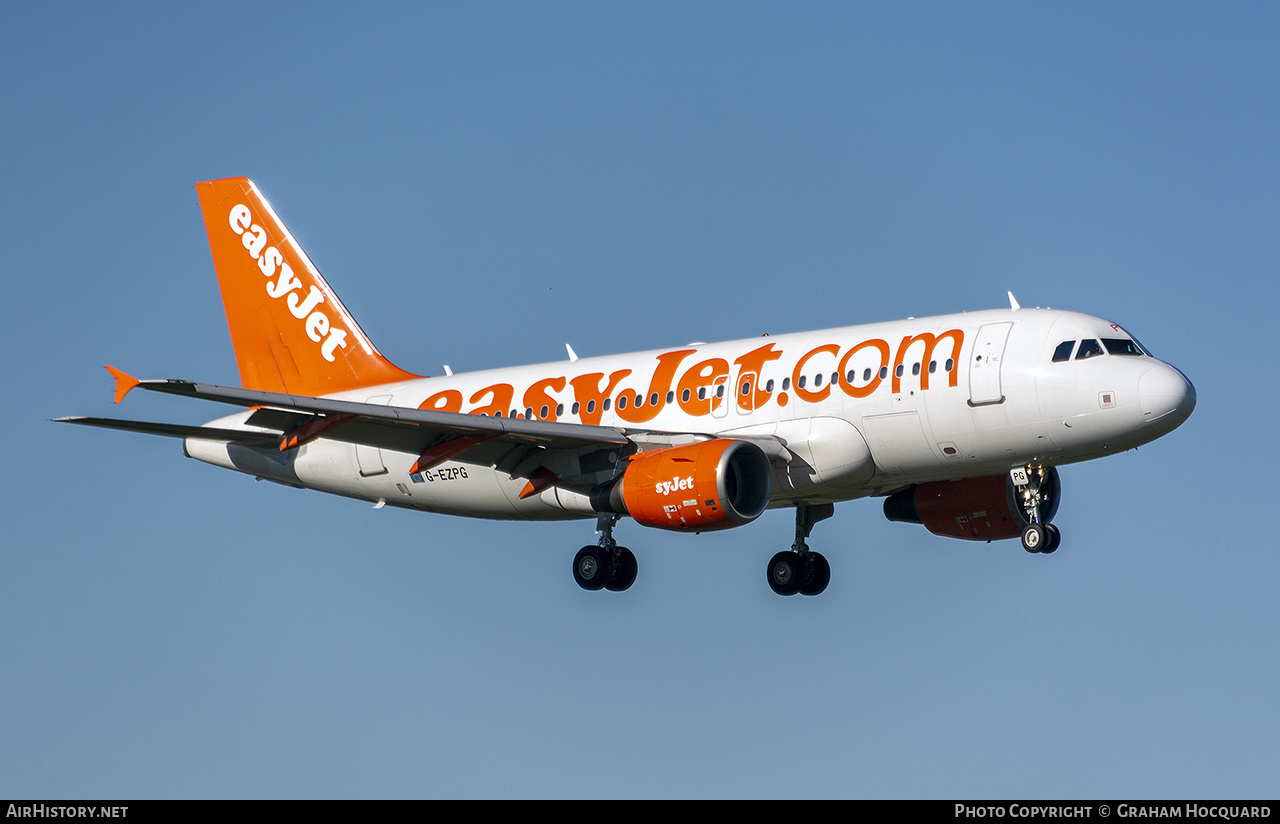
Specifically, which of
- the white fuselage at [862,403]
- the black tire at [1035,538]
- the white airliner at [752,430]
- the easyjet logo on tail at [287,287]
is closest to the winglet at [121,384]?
the white airliner at [752,430]

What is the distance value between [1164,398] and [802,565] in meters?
11.3

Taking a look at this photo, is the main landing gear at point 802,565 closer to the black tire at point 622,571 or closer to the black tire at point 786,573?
the black tire at point 786,573

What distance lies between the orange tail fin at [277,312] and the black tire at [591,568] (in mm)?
8801

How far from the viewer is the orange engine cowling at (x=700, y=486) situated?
115ft

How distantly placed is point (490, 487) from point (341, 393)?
7.36 metres

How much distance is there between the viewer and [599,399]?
40250mm

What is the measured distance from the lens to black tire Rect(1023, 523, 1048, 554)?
3578cm

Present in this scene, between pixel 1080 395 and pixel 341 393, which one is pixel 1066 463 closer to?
pixel 1080 395

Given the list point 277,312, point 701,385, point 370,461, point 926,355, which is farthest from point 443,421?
point 277,312

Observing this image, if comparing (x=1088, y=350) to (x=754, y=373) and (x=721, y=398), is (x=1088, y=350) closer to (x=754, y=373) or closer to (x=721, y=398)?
(x=754, y=373)

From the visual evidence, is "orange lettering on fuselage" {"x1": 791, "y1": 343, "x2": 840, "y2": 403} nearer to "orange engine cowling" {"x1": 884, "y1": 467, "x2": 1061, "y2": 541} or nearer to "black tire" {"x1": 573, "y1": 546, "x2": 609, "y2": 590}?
"orange engine cowling" {"x1": 884, "y1": 467, "x2": 1061, "y2": 541}

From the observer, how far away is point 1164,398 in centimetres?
3359
